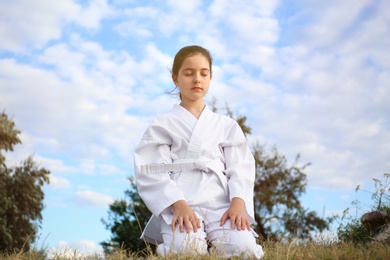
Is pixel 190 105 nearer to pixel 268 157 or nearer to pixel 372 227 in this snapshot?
pixel 372 227

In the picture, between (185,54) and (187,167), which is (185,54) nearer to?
(185,54)

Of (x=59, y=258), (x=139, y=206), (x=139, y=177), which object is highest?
(x=139, y=206)

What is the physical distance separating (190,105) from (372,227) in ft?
11.9

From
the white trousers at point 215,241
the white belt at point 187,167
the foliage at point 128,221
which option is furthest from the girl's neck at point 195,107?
the foliage at point 128,221

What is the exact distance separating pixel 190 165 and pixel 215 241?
2.49 ft

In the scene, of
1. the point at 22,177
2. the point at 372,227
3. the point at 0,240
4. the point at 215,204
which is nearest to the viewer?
the point at 215,204

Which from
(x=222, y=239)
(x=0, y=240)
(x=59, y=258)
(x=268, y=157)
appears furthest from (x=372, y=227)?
(x=0, y=240)

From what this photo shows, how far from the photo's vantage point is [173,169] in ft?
15.6

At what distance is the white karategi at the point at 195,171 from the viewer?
15.0 ft

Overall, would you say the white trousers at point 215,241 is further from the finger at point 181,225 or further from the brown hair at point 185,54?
the brown hair at point 185,54

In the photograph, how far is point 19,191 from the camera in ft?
59.8

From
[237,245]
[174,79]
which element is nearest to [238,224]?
[237,245]

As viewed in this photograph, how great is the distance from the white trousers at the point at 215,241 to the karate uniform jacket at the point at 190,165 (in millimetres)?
139

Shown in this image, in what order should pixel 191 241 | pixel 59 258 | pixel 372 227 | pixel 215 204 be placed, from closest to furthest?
1. pixel 191 241
2. pixel 215 204
3. pixel 59 258
4. pixel 372 227
